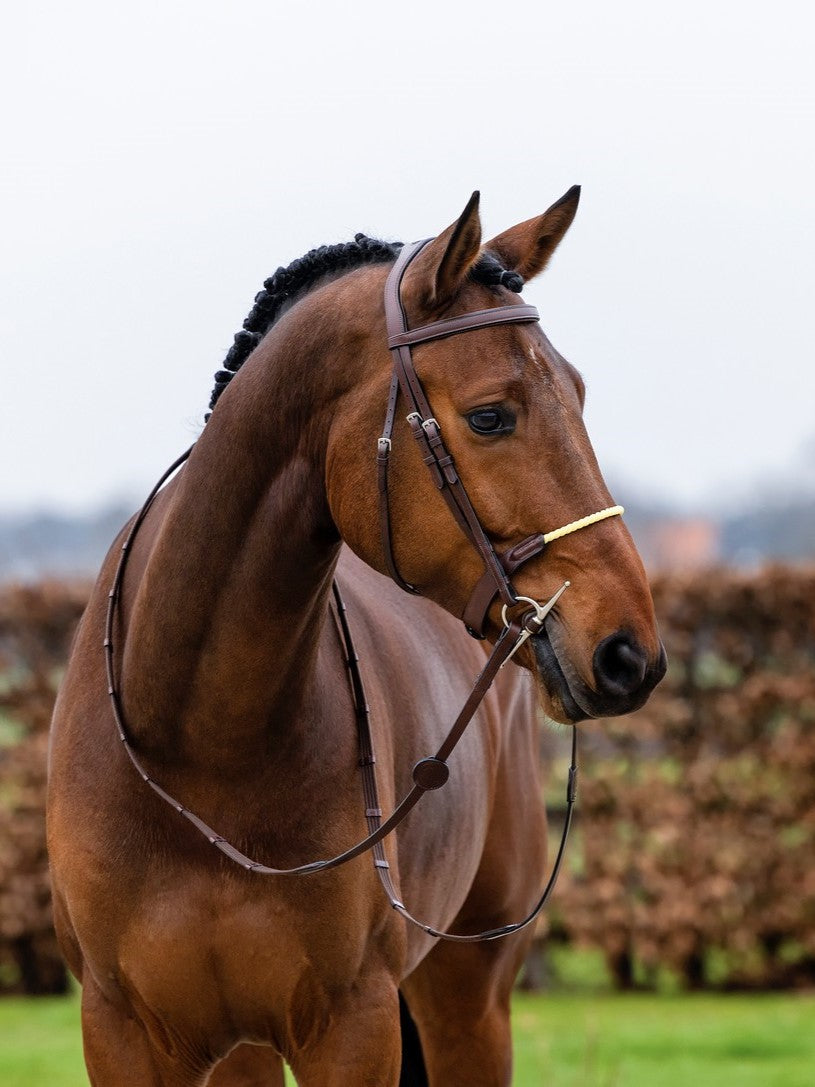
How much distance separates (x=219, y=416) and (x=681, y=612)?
489cm

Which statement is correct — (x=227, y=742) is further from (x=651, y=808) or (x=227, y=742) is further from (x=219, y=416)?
(x=651, y=808)

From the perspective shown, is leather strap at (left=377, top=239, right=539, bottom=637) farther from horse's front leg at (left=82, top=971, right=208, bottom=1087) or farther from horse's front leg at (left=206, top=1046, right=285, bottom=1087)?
horse's front leg at (left=206, top=1046, right=285, bottom=1087)

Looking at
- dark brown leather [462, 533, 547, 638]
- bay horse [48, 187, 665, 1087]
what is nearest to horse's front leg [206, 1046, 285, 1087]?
bay horse [48, 187, 665, 1087]

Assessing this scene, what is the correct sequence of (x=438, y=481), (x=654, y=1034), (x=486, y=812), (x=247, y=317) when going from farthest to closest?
(x=654, y=1034) < (x=486, y=812) < (x=247, y=317) < (x=438, y=481)

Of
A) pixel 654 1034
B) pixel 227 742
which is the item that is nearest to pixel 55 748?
pixel 227 742

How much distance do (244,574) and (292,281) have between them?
62 cm

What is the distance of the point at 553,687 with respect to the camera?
2.37 m

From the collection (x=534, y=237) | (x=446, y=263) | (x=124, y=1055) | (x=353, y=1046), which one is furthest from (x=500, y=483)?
(x=124, y=1055)

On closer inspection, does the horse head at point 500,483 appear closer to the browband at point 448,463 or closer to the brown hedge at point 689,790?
the browband at point 448,463

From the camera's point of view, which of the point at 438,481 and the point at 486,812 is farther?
the point at 486,812

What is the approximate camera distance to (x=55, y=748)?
3086mm

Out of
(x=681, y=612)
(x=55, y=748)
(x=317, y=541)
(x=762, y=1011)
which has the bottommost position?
(x=762, y=1011)

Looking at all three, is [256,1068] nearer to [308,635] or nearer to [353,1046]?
[353,1046]

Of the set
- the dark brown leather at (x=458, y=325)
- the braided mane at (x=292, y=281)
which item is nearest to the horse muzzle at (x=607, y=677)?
the dark brown leather at (x=458, y=325)
